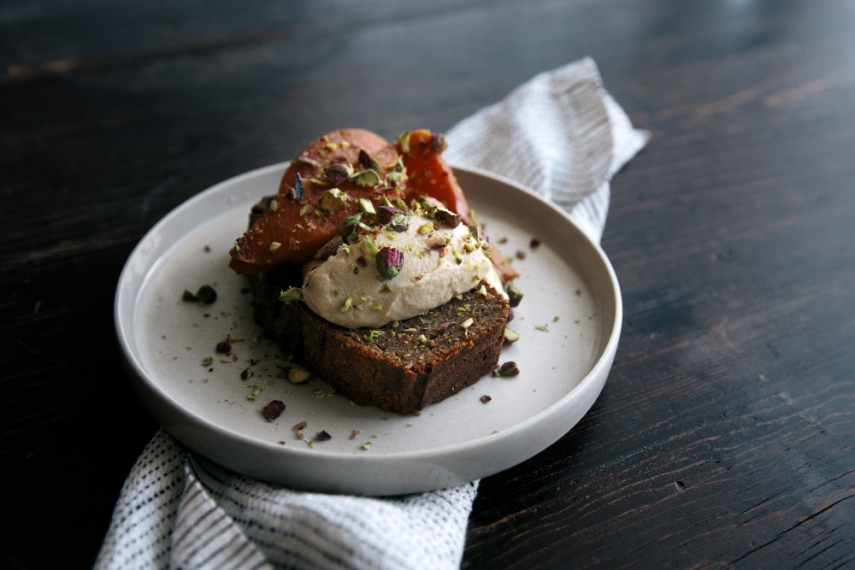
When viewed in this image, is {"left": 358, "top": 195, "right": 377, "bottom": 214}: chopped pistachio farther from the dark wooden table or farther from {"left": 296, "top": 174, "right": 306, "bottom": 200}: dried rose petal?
the dark wooden table

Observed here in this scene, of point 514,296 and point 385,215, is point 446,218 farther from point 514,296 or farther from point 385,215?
point 514,296

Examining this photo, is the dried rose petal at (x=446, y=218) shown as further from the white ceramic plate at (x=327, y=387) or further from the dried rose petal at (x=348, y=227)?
the white ceramic plate at (x=327, y=387)

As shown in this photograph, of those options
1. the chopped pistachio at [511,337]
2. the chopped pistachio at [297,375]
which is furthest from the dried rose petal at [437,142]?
the chopped pistachio at [297,375]

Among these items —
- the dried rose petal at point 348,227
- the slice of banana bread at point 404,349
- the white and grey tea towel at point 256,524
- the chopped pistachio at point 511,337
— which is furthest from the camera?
the chopped pistachio at point 511,337

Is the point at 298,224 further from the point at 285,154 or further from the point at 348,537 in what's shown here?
the point at 285,154

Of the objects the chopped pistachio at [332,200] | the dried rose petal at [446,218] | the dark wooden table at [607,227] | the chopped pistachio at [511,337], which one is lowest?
the dark wooden table at [607,227]

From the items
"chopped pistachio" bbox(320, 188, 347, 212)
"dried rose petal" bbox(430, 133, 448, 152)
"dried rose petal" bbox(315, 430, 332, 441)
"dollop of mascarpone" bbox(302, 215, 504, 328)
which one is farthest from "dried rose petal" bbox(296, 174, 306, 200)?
"dried rose petal" bbox(315, 430, 332, 441)

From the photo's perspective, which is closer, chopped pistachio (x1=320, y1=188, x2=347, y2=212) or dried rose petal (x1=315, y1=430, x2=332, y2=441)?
dried rose petal (x1=315, y1=430, x2=332, y2=441)
